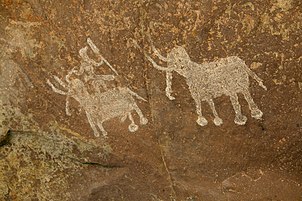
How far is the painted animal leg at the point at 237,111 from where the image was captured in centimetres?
210

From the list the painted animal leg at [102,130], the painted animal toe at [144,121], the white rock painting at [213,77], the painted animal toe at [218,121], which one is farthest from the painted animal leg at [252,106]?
the painted animal leg at [102,130]

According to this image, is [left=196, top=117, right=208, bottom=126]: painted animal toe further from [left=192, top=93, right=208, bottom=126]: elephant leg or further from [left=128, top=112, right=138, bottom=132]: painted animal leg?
[left=128, top=112, right=138, bottom=132]: painted animal leg

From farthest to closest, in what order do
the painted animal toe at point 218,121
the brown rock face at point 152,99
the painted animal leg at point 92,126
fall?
the painted animal leg at point 92,126 < the painted animal toe at point 218,121 < the brown rock face at point 152,99

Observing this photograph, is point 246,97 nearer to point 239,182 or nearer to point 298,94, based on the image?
point 298,94

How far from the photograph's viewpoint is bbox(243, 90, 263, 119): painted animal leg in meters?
2.09

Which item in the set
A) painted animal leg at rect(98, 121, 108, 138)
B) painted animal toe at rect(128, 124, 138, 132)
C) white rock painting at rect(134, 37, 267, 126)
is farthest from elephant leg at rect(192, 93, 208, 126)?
painted animal leg at rect(98, 121, 108, 138)

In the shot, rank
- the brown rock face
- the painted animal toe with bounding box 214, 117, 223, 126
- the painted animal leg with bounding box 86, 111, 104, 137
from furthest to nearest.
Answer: the painted animal leg with bounding box 86, 111, 104, 137
the painted animal toe with bounding box 214, 117, 223, 126
the brown rock face

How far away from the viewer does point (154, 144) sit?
88.4 inches

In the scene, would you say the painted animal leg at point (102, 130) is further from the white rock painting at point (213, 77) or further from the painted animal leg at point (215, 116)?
the painted animal leg at point (215, 116)

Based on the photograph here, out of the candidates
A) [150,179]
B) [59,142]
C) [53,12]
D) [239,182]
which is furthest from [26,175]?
[239,182]

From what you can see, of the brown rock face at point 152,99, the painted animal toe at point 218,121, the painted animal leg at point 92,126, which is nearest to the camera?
the brown rock face at point 152,99

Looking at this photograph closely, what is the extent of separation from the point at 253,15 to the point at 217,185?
25.3 inches

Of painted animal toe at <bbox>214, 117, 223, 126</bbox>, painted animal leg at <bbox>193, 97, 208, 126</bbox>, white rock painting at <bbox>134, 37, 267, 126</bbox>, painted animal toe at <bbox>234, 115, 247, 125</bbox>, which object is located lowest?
painted animal toe at <bbox>234, 115, 247, 125</bbox>

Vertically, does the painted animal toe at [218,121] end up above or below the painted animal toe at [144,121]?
below
